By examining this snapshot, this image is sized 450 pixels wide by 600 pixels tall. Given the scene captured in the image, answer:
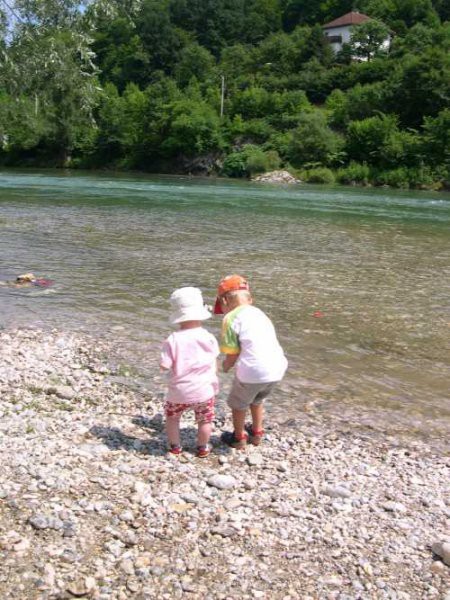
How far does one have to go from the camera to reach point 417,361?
320 inches

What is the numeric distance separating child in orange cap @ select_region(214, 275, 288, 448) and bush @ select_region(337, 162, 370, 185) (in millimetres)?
61661

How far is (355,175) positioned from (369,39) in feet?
190

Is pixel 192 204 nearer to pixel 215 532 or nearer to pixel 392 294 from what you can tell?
pixel 392 294

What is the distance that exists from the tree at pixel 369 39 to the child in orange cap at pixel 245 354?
115 metres

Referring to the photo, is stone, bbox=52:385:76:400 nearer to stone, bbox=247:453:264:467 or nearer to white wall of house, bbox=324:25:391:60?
stone, bbox=247:453:264:467

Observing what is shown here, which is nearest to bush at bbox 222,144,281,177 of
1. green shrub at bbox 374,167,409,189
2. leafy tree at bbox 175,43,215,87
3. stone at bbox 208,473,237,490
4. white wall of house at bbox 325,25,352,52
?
green shrub at bbox 374,167,409,189

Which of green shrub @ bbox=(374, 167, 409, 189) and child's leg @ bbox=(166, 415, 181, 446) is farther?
green shrub @ bbox=(374, 167, 409, 189)

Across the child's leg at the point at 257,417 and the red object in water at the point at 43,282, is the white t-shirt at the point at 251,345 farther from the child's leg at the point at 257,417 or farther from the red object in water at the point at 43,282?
the red object in water at the point at 43,282

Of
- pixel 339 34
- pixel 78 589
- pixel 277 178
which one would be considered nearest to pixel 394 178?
pixel 277 178

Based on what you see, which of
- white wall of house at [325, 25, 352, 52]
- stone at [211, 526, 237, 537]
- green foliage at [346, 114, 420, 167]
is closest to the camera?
stone at [211, 526, 237, 537]

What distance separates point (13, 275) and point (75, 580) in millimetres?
9949

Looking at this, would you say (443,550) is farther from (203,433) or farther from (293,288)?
(293,288)

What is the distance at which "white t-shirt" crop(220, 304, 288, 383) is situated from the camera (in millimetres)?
5148

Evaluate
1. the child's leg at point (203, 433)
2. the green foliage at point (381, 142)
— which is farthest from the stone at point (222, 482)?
the green foliage at point (381, 142)
